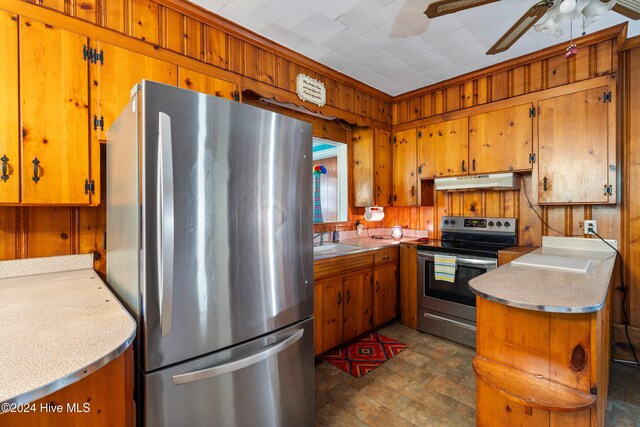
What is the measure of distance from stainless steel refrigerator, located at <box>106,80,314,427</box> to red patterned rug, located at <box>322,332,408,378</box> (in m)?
0.96

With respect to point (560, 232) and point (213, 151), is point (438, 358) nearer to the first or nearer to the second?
point (560, 232)

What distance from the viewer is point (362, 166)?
140 inches

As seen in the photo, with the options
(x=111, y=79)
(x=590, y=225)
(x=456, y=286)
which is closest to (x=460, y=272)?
(x=456, y=286)

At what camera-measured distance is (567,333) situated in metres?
1.26

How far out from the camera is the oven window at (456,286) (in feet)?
8.98

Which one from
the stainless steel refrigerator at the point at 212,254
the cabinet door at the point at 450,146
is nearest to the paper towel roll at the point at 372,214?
the cabinet door at the point at 450,146

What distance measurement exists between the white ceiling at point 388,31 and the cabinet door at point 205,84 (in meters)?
0.43

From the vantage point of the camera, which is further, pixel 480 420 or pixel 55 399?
pixel 480 420

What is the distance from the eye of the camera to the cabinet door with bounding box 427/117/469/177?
10.3 ft

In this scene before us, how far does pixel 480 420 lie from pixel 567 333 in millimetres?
555

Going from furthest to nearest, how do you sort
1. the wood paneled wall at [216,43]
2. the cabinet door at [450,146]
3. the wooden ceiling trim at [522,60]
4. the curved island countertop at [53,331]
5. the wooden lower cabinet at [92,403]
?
1. the cabinet door at [450,146]
2. the wooden ceiling trim at [522,60]
3. the wood paneled wall at [216,43]
4. the wooden lower cabinet at [92,403]
5. the curved island countertop at [53,331]

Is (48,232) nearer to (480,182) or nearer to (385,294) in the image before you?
(385,294)

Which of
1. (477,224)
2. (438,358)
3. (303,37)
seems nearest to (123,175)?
(303,37)

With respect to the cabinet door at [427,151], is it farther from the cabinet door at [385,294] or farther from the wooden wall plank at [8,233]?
the wooden wall plank at [8,233]
